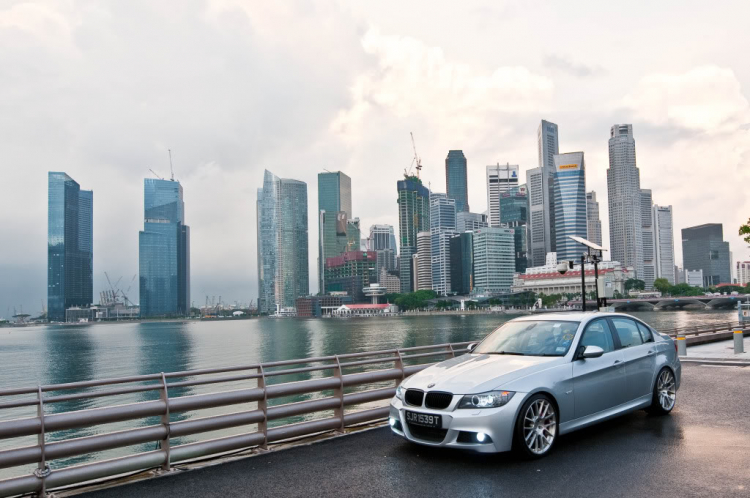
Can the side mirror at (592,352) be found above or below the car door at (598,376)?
above

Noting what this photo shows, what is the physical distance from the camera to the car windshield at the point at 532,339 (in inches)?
299

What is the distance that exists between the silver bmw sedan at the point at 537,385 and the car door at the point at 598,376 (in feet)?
0.04

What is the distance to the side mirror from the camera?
7.19 meters

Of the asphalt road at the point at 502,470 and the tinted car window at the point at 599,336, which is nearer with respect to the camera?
the asphalt road at the point at 502,470

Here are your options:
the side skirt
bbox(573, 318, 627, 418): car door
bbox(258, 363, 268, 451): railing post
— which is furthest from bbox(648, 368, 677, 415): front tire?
bbox(258, 363, 268, 451): railing post

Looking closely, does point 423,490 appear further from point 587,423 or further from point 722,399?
point 722,399

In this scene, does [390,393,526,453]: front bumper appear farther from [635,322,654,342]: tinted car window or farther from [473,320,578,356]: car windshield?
[635,322,654,342]: tinted car window

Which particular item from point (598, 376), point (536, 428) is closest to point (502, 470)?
point (536, 428)

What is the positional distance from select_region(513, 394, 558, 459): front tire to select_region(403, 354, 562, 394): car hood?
36 centimetres

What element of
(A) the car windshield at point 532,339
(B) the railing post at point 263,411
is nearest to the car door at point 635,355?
(A) the car windshield at point 532,339

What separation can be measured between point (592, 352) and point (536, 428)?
4.14 feet

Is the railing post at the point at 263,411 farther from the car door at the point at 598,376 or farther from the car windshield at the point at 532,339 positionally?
the car door at the point at 598,376

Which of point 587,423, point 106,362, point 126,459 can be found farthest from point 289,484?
point 106,362

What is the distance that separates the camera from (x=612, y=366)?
7.83 meters
